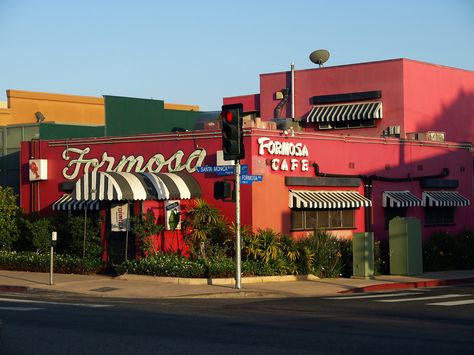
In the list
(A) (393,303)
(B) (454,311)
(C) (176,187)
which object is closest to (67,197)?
(C) (176,187)

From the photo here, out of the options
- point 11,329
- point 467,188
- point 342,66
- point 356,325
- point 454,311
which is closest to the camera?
point 11,329

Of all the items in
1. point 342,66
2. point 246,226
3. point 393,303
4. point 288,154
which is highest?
point 342,66

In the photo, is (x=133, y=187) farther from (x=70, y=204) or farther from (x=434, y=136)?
(x=434, y=136)

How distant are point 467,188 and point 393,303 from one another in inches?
709

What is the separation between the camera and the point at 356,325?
15.3 metres

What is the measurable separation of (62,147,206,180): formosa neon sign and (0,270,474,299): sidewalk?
4356 mm

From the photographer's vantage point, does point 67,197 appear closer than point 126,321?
No

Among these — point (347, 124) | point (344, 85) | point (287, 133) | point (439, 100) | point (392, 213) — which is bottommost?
point (392, 213)

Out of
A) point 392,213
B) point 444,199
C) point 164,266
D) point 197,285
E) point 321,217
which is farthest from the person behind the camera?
point 444,199

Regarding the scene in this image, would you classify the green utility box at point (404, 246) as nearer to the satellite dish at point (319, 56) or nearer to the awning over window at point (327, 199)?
the awning over window at point (327, 199)

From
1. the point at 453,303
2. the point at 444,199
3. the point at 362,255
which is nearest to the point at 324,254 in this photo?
the point at 362,255

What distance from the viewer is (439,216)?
35219 mm

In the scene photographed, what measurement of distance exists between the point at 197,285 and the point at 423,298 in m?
6.36

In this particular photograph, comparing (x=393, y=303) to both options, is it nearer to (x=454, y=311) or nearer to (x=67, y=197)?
(x=454, y=311)
